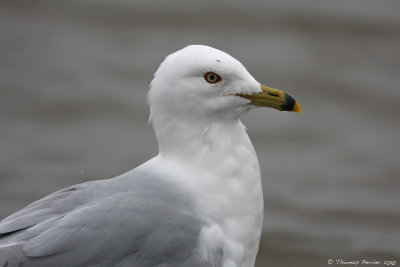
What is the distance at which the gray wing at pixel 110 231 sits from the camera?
2588 millimetres

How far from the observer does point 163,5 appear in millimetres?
6828

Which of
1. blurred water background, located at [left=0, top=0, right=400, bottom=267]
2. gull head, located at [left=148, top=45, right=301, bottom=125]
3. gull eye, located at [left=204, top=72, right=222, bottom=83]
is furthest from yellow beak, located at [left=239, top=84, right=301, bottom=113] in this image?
blurred water background, located at [left=0, top=0, right=400, bottom=267]

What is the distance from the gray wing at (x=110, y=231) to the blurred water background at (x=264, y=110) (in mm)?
1674

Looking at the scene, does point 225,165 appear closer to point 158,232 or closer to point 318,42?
point 158,232

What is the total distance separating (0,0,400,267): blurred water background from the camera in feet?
15.9

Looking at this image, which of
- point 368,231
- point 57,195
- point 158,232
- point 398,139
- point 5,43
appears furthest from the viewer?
point 5,43

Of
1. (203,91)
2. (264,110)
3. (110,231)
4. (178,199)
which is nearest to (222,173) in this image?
(178,199)

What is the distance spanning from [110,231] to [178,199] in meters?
0.29

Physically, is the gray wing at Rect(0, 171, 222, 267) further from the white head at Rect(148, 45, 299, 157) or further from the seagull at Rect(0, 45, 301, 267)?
the white head at Rect(148, 45, 299, 157)

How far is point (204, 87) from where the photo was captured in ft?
9.16

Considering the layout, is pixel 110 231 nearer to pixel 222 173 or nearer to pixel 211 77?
pixel 222 173

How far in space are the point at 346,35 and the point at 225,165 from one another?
393 centimetres

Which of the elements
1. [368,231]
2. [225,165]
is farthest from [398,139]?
[225,165]

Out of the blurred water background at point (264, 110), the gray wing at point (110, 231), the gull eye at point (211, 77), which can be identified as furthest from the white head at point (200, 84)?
the blurred water background at point (264, 110)
